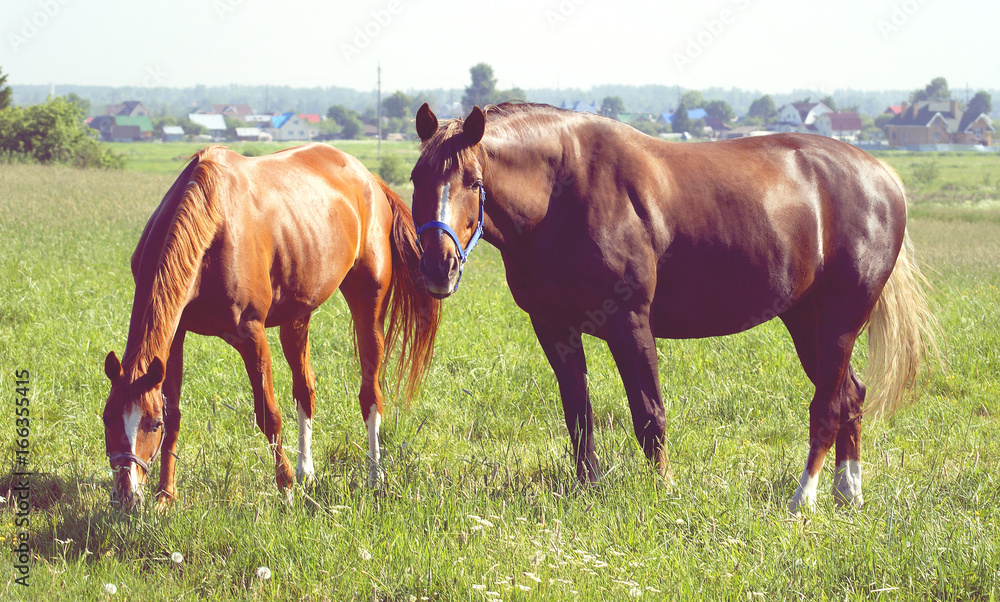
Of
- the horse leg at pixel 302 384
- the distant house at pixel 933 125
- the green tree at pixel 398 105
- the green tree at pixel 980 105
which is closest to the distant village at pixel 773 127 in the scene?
the distant house at pixel 933 125

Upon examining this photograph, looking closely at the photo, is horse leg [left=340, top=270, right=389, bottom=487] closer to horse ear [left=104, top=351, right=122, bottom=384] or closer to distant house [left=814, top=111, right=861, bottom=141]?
horse ear [left=104, top=351, right=122, bottom=384]

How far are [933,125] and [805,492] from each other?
328ft

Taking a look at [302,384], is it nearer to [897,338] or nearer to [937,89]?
[897,338]

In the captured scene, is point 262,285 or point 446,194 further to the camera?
point 262,285

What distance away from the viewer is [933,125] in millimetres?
88250

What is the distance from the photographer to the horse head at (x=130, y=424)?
301cm

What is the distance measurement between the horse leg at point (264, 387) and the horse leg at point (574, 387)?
1395mm

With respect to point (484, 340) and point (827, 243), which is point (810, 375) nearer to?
point (827, 243)

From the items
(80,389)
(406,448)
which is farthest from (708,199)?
(80,389)

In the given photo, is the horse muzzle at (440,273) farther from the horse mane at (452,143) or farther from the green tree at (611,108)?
the green tree at (611,108)

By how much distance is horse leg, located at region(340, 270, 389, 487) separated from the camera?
4723mm

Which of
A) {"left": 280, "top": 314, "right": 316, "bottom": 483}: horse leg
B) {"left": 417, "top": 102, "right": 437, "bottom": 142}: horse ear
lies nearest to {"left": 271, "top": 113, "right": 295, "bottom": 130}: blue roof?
{"left": 280, "top": 314, "right": 316, "bottom": 483}: horse leg

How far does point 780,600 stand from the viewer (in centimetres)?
266

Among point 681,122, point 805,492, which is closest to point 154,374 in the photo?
point 805,492
